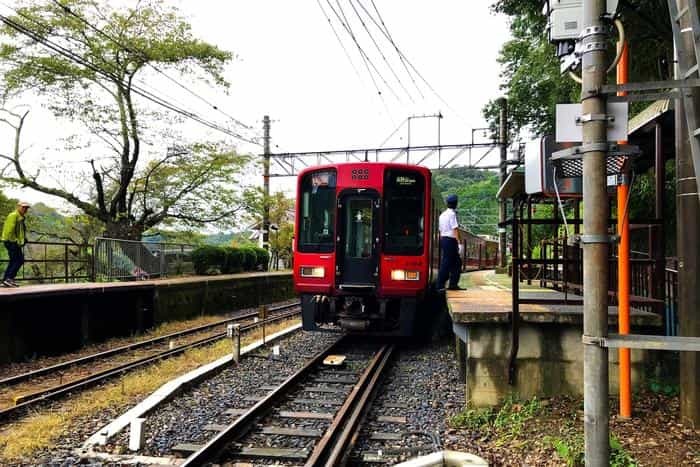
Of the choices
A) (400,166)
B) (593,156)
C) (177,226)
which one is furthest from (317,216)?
(177,226)

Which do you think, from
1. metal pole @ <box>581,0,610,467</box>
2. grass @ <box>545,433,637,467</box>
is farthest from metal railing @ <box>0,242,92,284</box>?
metal pole @ <box>581,0,610,467</box>

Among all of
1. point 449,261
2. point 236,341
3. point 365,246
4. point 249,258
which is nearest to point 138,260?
point 249,258

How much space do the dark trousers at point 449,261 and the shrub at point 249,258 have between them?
1415 centimetres

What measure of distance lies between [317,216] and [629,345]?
7.08 meters

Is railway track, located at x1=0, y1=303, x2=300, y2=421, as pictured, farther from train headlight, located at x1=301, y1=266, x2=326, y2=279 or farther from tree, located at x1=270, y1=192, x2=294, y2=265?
tree, located at x1=270, y1=192, x2=294, y2=265

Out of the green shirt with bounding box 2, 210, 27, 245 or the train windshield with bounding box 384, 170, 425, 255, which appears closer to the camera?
the train windshield with bounding box 384, 170, 425, 255

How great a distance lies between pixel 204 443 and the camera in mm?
4680

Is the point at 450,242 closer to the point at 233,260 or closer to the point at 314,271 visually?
the point at 314,271

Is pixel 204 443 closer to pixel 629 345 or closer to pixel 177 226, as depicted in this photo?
pixel 629 345

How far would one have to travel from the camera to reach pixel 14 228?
10.0 metres

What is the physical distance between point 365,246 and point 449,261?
1.37 meters

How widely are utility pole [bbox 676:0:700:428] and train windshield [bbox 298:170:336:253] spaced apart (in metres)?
5.62

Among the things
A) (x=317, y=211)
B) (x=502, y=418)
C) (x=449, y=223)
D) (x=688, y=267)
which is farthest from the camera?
(x=317, y=211)

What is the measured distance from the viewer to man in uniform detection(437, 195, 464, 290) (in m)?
8.20
